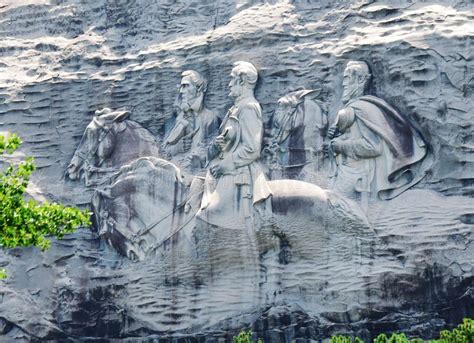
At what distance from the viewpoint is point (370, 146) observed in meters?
13.8

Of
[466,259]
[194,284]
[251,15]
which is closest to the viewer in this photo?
[466,259]

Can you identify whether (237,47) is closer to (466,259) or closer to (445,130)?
(445,130)

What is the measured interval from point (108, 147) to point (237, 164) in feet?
6.30

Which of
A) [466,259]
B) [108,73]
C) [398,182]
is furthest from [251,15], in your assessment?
[466,259]

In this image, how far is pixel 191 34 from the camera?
15555 mm

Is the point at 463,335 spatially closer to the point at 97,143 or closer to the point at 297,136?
the point at 297,136

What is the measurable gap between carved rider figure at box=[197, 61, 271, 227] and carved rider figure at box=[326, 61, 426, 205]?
2.85 feet

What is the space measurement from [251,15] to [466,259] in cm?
420

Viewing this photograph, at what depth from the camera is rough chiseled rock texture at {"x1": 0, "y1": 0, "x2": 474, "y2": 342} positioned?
13336mm

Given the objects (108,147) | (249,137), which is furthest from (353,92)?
(108,147)

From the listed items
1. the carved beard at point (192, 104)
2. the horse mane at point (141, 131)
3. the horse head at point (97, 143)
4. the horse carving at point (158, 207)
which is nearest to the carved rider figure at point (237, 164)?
the horse carving at point (158, 207)

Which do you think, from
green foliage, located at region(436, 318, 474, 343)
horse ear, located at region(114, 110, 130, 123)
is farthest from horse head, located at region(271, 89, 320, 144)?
green foliage, located at region(436, 318, 474, 343)

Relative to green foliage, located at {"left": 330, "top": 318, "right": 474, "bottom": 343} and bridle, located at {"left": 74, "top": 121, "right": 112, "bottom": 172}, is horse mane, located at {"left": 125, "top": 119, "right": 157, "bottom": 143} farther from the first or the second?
green foliage, located at {"left": 330, "top": 318, "right": 474, "bottom": 343}

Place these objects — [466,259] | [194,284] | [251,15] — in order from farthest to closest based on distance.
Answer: [251,15]
[194,284]
[466,259]
